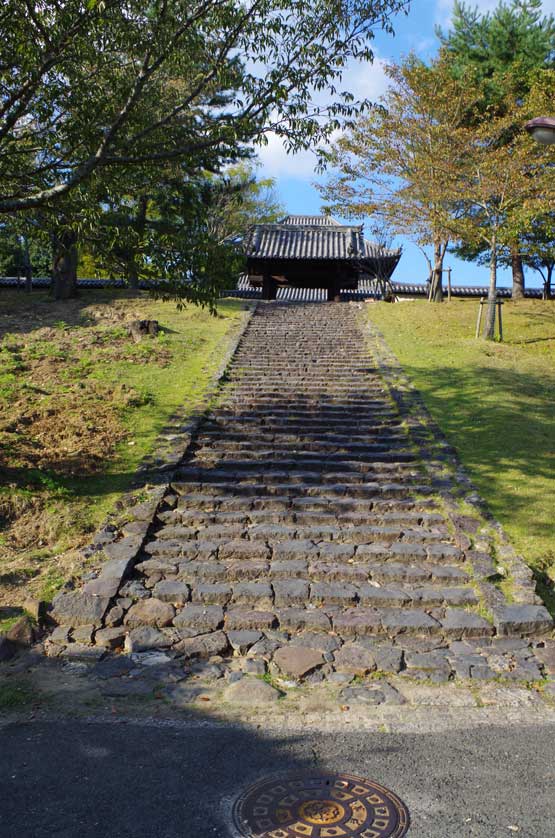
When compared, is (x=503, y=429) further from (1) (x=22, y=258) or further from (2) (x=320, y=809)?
(1) (x=22, y=258)

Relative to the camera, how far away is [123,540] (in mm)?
7688

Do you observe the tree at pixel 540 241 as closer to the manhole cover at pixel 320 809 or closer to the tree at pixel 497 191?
the tree at pixel 497 191

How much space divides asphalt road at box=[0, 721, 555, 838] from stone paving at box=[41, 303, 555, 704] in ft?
2.61

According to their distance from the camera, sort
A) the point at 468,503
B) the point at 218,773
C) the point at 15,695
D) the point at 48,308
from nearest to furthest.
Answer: the point at 218,773
the point at 15,695
the point at 468,503
the point at 48,308

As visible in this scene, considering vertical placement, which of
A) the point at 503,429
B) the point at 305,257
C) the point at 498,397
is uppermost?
the point at 305,257

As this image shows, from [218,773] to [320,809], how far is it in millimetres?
701

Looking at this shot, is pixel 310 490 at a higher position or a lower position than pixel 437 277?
lower

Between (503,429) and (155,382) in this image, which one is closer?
(503,429)

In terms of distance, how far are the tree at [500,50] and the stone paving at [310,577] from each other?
1650 cm

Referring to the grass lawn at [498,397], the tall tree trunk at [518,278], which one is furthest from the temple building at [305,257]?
the tall tree trunk at [518,278]

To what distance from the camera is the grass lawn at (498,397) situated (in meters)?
8.52

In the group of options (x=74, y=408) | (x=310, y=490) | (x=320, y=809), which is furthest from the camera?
(x=74, y=408)

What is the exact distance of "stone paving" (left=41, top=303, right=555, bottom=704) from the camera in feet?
19.2

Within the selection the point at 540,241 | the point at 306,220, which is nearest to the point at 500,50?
the point at 540,241
